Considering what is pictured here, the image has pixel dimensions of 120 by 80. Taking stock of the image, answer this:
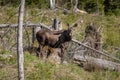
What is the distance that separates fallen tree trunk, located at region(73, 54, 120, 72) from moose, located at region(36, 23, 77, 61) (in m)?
0.53

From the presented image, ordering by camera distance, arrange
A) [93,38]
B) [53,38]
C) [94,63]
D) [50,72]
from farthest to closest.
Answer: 1. [93,38]
2. [53,38]
3. [94,63]
4. [50,72]

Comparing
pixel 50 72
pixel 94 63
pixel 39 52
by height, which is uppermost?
pixel 50 72

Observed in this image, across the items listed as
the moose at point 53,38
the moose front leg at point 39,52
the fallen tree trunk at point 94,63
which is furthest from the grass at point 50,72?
the moose front leg at point 39,52

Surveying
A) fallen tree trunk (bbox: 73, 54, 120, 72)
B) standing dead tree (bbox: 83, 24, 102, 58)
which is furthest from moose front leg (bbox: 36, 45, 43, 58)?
standing dead tree (bbox: 83, 24, 102, 58)

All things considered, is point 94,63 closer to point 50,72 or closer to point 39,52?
point 39,52

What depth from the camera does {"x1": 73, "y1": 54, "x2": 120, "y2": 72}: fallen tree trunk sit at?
436 inches

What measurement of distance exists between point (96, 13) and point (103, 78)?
19.7 metres

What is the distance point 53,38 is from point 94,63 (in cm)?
129

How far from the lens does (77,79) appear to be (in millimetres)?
9672

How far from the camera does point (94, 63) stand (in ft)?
36.9

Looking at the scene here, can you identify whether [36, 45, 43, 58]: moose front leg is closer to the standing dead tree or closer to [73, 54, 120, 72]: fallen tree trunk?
[73, 54, 120, 72]: fallen tree trunk

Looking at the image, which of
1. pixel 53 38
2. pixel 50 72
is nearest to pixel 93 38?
pixel 53 38

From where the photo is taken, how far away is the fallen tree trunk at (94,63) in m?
→ 11.1

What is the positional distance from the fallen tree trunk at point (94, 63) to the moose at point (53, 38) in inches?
20.7
